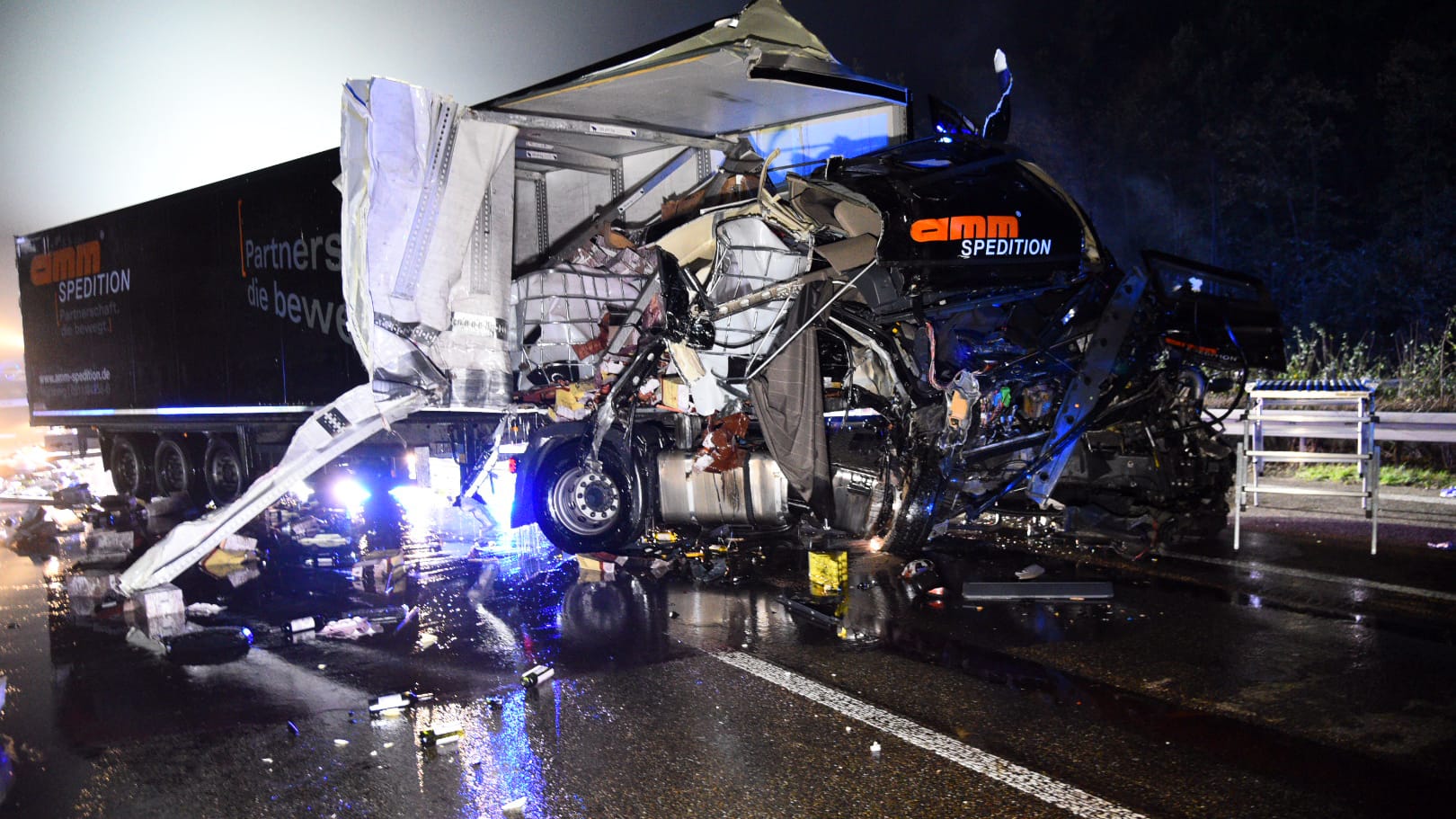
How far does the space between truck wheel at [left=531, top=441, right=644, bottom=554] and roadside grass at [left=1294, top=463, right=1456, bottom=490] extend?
755 centimetres

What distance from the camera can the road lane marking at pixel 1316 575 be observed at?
212 inches

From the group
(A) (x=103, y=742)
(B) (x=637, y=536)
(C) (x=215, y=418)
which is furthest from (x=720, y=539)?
(C) (x=215, y=418)

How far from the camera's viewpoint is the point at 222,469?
9875mm

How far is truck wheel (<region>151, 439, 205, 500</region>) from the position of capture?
10.3 metres

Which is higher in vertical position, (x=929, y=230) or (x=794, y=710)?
(x=929, y=230)

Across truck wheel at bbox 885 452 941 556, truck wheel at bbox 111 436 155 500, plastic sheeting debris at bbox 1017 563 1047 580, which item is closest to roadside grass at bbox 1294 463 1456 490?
plastic sheeting debris at bbox 1017 563 1047 580

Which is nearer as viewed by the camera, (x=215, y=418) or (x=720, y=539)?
(x=720, y=539)

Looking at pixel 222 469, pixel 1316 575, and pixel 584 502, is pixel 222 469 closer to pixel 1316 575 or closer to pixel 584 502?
pixel 584 502

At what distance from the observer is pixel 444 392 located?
6887 millimetres

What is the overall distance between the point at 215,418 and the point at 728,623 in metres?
6.85

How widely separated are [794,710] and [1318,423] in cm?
620

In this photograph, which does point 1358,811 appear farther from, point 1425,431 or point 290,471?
point 1425,431

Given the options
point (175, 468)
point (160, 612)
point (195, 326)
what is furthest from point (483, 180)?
point (175, 468)

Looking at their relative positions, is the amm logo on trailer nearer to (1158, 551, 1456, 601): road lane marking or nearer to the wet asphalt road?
the wet asphalt road
